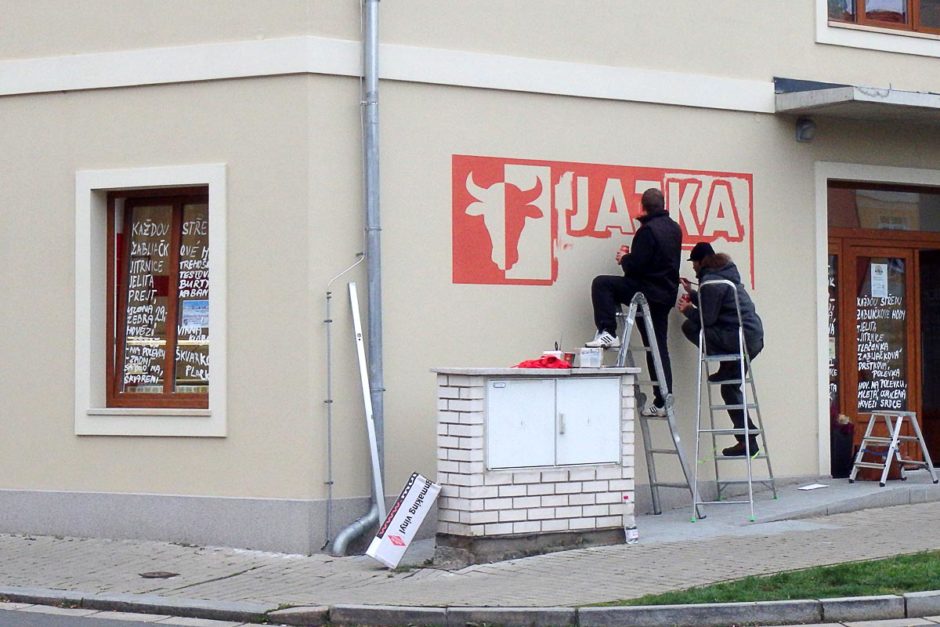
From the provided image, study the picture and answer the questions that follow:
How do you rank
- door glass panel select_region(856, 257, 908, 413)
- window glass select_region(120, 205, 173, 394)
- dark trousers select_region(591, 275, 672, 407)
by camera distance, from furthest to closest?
door glass panel select_region(856, 257, 908, 413) → window glass select_region(120, 205, 173, 394) → dark trousers select_region(591, 275, 672, 407)

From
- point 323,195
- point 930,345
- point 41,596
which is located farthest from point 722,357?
point 41,596

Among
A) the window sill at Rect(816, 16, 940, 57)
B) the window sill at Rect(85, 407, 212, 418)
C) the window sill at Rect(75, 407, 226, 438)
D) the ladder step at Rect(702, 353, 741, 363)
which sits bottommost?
the window sill at Rect(75, 407, 226, 438)

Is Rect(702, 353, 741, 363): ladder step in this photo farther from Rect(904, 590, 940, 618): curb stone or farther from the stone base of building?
Rect(904, 590, 940, 618): curb stone

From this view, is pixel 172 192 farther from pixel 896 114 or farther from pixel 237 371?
pixel 896 114

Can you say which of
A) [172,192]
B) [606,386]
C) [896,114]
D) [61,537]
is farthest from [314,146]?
[896,114]

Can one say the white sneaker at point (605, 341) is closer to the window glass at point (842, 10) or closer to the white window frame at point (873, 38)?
the white window frame at point (873, 38)

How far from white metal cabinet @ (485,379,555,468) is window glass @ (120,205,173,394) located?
10.5ft

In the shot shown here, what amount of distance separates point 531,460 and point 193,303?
3307 mm

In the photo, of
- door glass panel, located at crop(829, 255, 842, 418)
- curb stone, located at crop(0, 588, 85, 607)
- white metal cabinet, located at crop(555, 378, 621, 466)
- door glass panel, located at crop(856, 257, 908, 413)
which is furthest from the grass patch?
door glass panel, located at crop(856, 257, 908, 413)

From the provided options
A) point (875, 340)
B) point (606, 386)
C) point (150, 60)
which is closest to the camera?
point (606, 386)

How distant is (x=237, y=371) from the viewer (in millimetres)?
10781

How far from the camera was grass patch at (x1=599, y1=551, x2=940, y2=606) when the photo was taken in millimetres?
8133

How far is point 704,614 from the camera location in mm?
7902

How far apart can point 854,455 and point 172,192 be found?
21.7 ft
